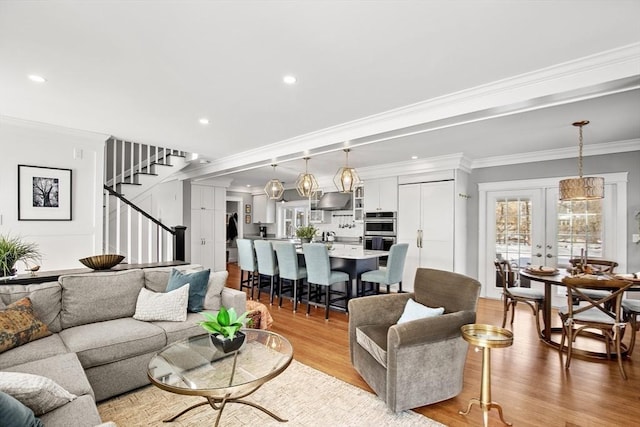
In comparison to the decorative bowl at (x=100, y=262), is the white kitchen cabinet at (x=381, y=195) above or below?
above

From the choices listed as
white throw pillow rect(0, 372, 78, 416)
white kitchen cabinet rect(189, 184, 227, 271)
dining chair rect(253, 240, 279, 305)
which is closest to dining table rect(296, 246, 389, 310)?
dining chair rect(253, 240, 279, 305)

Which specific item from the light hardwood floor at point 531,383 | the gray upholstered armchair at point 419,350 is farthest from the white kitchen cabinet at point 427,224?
the gray upholstered armchair at point 419,350

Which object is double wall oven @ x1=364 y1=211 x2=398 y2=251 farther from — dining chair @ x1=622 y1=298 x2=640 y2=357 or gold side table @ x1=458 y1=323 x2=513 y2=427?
gold side table @ x1=458 y1=323 x2=513 y2=427

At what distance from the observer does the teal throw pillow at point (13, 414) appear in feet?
3.87

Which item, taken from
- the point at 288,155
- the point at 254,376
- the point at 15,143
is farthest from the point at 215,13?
the point at 15,143

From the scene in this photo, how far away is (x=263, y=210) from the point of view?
10281 millimetres

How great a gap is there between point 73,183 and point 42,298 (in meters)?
2.38

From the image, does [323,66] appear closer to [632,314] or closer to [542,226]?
[632,314]

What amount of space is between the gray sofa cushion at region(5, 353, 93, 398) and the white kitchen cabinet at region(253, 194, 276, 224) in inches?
321

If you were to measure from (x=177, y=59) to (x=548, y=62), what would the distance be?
278 centimetres

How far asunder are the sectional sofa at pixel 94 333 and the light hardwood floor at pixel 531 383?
131 centimetres

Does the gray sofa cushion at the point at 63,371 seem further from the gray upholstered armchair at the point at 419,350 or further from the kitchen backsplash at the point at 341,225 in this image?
the kitchen backsplash at the point at 341,225

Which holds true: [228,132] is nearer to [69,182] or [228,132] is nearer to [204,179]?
[69,182]

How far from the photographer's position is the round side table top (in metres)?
1.92
